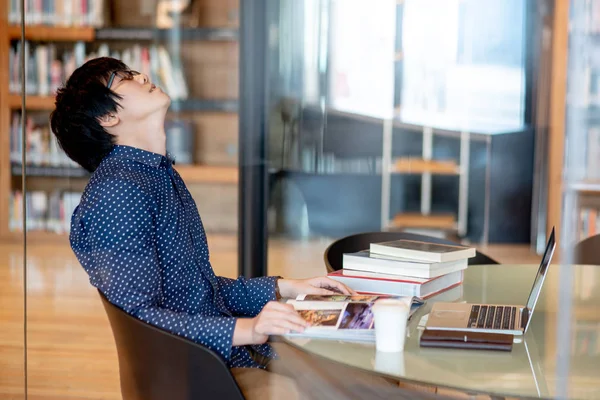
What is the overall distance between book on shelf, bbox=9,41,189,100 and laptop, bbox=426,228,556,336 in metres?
2.03

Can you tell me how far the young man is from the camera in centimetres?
156

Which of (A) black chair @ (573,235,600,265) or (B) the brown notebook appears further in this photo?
(A) black chair @ (573,235,600,265)

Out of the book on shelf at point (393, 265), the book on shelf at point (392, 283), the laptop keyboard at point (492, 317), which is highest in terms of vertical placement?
the book on shelf at point (393, 265)

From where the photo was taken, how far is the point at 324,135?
3953 mm

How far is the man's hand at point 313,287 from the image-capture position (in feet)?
→ 5.74

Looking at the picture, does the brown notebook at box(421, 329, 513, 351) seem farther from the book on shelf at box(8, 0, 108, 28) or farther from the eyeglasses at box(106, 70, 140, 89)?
the book on shelf at box(8, 0, 108, 28)

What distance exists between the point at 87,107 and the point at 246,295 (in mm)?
578

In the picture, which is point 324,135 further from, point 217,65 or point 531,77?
point 531,77

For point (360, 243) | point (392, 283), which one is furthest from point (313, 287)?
point (360, 243)

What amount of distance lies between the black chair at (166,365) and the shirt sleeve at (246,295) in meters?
0.46

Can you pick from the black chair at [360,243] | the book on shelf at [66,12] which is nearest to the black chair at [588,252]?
the black chair at [360,243]

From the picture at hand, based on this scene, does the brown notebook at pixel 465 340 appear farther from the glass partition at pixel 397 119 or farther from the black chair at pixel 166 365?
the glass partition at pixel 397 119

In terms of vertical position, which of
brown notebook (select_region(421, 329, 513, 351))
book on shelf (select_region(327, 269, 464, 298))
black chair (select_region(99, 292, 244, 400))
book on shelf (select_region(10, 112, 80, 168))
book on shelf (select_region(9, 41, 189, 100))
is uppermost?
book on shelf (select_region(9, 41, 189, 100))

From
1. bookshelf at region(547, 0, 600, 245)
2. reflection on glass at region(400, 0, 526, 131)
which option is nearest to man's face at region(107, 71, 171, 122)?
reflection on glass at region(400, 0, 526, 131)
